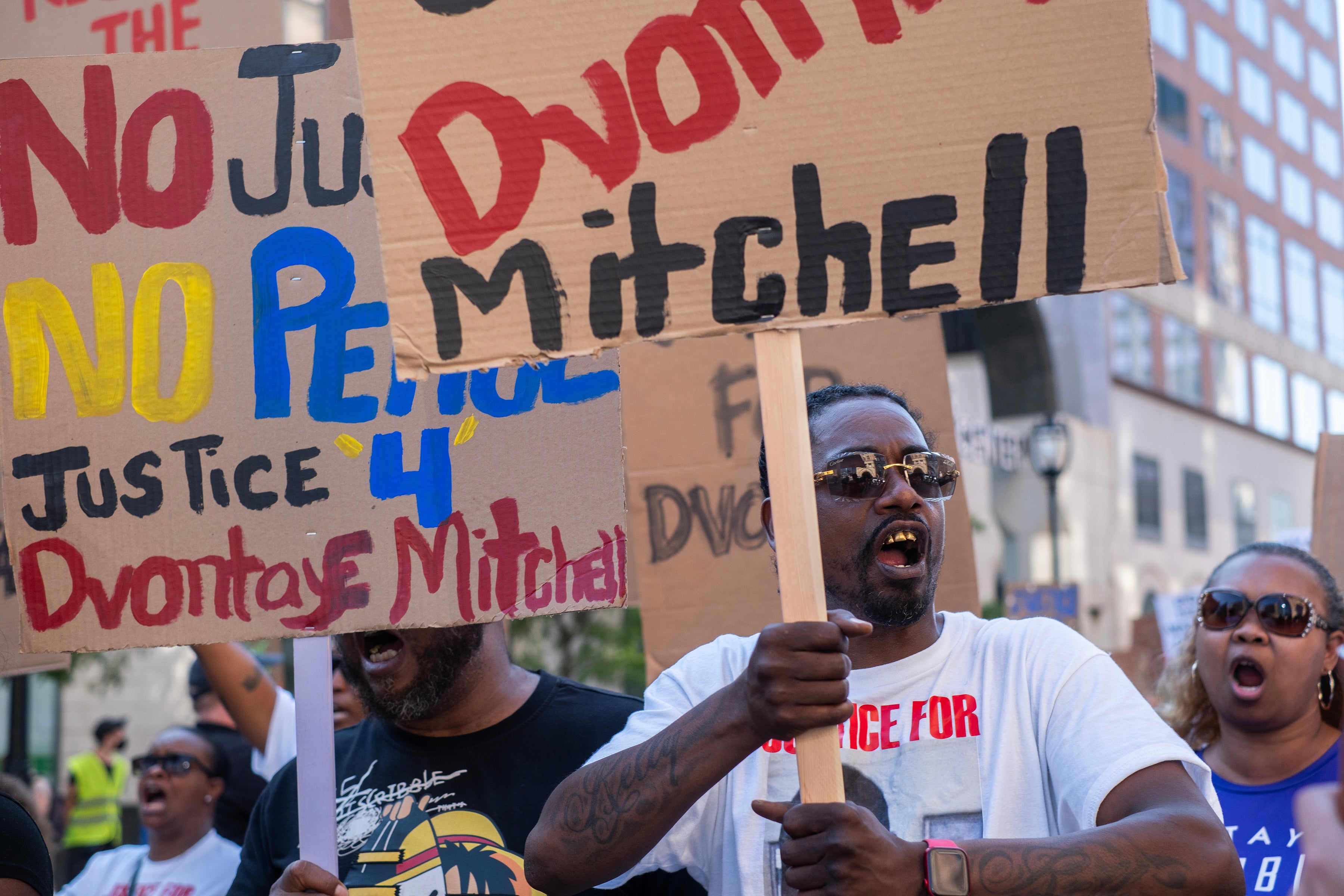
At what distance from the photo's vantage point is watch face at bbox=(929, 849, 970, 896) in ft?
6.14

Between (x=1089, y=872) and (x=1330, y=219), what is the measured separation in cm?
3969

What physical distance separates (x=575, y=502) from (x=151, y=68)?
3.98 feet

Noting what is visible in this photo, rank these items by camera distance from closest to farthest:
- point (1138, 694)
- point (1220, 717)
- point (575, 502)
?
1. point (1138, 694)
2. point (575, 502)
3. point (1220, 717)

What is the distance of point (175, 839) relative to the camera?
183 inches

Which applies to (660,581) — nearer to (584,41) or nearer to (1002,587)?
(584,41)

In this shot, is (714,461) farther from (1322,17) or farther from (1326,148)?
(1322,17)

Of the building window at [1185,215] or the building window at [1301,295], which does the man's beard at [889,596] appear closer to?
the building window at [1185,215]

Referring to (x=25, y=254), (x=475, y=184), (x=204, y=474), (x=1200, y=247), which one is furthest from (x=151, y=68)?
(x=1200, y=247)

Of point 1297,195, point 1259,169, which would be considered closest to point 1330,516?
point 1259,169

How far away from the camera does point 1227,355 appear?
1187 inches

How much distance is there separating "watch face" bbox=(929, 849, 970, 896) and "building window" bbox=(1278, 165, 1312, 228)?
1415 inches

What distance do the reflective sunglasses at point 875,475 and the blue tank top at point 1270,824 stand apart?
120 cm

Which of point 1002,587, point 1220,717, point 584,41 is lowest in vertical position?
point 1002,587

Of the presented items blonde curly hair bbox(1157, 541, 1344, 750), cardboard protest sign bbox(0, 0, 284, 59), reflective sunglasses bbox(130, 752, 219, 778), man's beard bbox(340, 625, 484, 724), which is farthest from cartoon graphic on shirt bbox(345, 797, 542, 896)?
cardboard protest sign bbox(0, 0, 284, 59)
